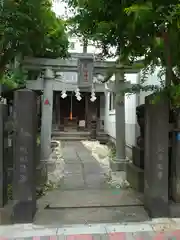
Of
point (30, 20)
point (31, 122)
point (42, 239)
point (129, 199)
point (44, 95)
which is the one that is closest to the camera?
point (42, 239)

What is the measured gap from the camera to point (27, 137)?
391cm

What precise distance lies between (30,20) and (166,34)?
2154 mm

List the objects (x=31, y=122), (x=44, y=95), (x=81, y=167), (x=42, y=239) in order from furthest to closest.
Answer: (x=81, y=167) < (x=44, y=95) < (x=31, y=122) < (x=42, y=239)

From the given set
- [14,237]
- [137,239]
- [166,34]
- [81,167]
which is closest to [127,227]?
[137,239]

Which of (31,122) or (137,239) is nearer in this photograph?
(137,239)

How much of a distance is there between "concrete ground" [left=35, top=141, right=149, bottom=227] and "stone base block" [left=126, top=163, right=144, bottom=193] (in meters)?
0.16

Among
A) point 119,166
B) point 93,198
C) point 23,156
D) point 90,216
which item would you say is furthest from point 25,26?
point 119,166

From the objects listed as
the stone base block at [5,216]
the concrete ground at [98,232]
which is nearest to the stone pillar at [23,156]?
the stone base block at [5,216]

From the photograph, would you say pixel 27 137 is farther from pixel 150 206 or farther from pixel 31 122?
pixel 150 206

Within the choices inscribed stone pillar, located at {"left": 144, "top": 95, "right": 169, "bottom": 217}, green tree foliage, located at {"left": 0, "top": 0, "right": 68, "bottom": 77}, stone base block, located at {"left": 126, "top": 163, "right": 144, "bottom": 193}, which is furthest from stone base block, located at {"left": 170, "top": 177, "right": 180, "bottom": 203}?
green tree foliage, located at {"left": 0, "top": 0, "right": 68, "bottom": 77}

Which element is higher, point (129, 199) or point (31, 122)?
point (31, 122)

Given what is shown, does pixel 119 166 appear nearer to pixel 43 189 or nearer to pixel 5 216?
pixel 43 189

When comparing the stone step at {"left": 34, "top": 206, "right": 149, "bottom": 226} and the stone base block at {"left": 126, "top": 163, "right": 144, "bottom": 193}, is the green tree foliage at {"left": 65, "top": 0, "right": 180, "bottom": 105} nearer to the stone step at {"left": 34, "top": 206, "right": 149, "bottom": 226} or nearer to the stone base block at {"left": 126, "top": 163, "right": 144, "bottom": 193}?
the stone base block at {"left": 126, "top": 163, "right": 144, "bottom": 193}

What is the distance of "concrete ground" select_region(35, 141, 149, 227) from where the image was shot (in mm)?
4023
